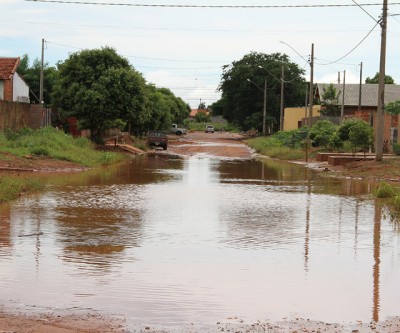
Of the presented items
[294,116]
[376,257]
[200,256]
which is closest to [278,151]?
[294,116]

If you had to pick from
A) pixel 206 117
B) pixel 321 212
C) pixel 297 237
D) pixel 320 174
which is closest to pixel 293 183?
pixel 320 174

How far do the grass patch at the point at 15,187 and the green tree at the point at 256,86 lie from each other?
70.0m

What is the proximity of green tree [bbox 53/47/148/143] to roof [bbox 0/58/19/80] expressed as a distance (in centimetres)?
825

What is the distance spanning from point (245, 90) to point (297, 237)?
268ft

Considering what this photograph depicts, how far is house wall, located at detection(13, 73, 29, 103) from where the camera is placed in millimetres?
54844

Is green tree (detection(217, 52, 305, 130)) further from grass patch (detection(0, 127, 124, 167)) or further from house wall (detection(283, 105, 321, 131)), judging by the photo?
grass patch (detection(0, 127, 124, 167))

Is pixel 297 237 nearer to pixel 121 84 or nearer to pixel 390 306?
pixel 390 306

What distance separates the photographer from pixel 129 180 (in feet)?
89.0

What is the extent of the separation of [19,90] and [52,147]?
24388 millimetres

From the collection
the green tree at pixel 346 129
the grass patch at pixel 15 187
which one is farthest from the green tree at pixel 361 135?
the grass patch at pixel 15 187

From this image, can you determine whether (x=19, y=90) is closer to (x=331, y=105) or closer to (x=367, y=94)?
(x=331, y=105)

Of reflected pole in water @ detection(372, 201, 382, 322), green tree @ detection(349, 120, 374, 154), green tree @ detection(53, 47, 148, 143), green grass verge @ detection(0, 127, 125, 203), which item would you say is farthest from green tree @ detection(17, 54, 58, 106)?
reflected pole in water @ detection(372, 201, 382, 322)

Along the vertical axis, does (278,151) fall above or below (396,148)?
below

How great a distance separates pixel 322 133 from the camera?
162ft
